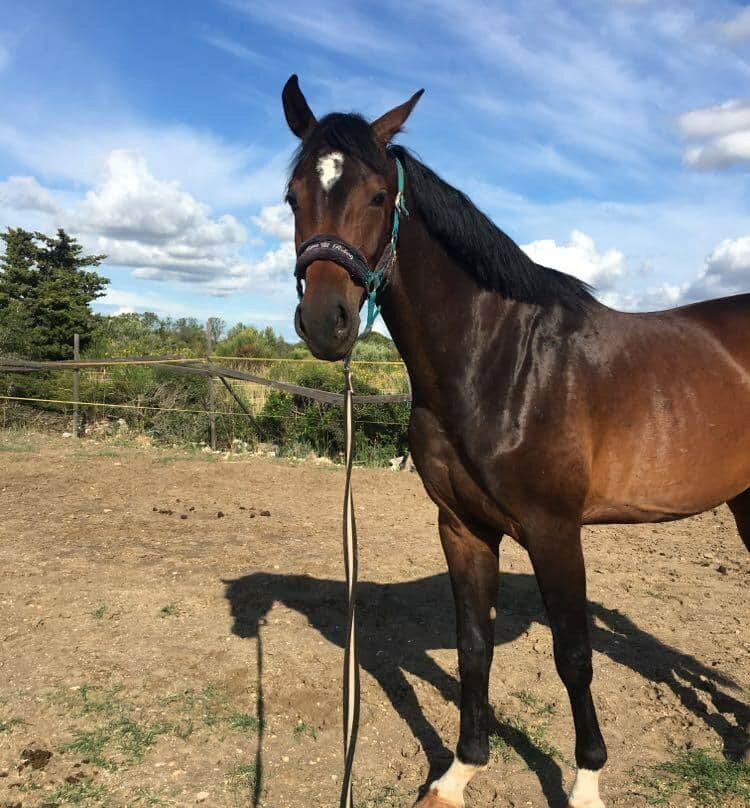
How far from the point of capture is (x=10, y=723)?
119 inches

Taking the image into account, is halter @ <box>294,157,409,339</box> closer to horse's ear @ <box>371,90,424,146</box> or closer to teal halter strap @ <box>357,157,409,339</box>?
teal halter strap @ <box>357,157,409,339</box>

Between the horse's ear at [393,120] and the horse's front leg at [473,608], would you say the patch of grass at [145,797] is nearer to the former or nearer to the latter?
the horse's front leg at [473,608]

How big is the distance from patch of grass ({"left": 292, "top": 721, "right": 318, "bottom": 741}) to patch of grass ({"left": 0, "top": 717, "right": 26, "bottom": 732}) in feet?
4.33

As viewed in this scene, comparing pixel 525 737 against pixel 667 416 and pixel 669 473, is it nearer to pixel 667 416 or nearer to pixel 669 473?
pixel 669 473

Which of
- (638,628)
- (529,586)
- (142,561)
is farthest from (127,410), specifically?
(638,628)

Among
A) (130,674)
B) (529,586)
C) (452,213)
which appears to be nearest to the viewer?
(452,213)

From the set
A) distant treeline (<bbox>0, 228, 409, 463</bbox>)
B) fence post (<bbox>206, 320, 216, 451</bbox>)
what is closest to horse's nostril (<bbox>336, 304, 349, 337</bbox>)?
distant treeline (<bbox>0, 228, 409, 463</bbox>)

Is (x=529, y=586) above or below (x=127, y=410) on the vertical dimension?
below

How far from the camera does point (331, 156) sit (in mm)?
2123

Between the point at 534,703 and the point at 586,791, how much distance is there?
0.84 meters

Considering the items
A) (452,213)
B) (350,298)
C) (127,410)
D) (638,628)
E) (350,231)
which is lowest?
(638,628)

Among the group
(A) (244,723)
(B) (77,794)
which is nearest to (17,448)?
(A) (244,723)

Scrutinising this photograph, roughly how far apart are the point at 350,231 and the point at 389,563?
4.04 meters

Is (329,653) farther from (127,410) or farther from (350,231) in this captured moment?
(127,410)
